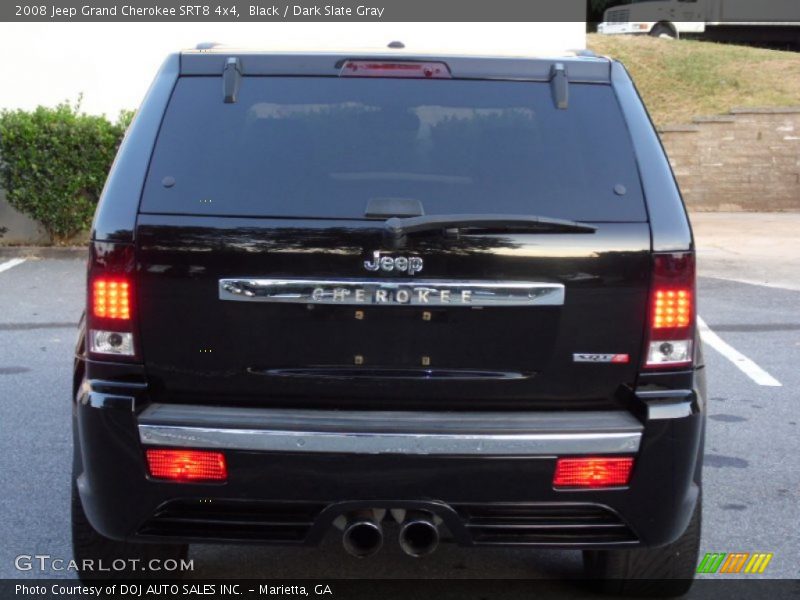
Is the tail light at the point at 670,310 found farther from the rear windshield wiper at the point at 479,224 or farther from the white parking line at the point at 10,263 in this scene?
the white parking line at the point at 10,263

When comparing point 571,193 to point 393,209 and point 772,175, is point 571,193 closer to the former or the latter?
point 393,209

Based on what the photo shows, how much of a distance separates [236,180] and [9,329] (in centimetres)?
650

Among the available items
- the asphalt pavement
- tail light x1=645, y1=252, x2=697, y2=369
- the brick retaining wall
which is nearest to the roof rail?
tail light x1=645, y1=252, x2=697, y2=369

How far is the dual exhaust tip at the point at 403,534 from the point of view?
12.0 ft

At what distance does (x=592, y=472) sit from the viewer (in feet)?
11.9

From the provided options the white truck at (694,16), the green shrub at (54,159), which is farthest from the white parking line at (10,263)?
the white truck at (694,16)

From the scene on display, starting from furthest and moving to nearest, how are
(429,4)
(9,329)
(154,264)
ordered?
(429,4), (9,329), (154,264)

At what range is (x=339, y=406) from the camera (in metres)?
3.72

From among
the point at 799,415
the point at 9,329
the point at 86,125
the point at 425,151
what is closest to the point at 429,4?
the point at 86,125

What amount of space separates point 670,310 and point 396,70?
46.7 inches

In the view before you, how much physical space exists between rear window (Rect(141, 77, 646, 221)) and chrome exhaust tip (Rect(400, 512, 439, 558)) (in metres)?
0.91

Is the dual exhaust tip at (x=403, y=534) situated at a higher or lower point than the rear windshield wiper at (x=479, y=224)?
lower

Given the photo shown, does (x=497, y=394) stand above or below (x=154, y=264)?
below

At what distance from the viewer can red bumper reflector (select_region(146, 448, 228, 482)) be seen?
3576 mm
